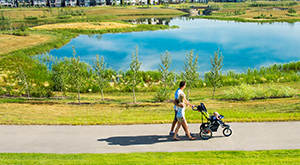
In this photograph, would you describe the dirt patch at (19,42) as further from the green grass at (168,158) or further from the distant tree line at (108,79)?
the green grass at (168,158)

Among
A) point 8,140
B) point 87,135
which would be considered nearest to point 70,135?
point 87,135

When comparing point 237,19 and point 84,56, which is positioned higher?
point 237,19

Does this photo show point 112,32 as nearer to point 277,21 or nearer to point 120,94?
point 120,94

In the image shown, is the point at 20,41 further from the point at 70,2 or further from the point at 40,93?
the point at 70,2

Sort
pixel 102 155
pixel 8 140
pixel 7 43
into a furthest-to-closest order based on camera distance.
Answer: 1. pixel 7 43
2. pixel 8 140
3. pixel 102 155

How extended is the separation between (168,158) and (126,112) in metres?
6.70

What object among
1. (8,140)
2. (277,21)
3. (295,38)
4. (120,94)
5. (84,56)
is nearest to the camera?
(8,140)

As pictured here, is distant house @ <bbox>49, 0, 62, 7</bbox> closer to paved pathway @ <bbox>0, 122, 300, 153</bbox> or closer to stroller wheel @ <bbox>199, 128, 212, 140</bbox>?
paved pathway @ <bbox>0, 122, 300, 153</bbox>

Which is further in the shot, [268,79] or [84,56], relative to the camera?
[84,56]

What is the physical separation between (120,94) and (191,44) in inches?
1207

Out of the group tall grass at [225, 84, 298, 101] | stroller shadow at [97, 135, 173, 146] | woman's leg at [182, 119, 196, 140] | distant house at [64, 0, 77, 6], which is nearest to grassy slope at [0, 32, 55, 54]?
tall grass at [225, 84, 298, 101]

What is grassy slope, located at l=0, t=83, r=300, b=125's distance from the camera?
492 inches

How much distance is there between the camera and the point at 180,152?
927 cm

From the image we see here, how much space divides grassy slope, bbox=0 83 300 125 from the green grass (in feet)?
10.4
